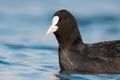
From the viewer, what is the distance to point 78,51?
66.2ft

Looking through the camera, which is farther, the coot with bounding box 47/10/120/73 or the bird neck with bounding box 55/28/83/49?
the bird neck with bounding box 55/28/83/49

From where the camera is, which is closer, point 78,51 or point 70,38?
point 78,51

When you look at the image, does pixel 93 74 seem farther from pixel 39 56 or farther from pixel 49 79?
pixel 39 56

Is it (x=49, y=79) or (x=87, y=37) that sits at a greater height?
(x=87, y=37)

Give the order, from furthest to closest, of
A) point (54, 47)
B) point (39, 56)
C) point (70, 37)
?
point (54, 47)
point (39, 56)
point (70, 37)

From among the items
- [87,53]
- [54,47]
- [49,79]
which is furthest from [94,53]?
[54,47]

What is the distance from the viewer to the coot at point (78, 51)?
1980cm

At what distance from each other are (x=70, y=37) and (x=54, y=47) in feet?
13.9

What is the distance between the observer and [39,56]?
22578 millimetres

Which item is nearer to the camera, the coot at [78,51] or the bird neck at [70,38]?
the coot at [78,51]

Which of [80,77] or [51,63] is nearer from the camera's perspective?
[80,77]

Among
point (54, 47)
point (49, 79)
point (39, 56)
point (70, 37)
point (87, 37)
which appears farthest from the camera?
point (87, 37)

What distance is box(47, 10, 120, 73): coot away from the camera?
19.8m

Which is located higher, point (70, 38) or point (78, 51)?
point (70, 38)
